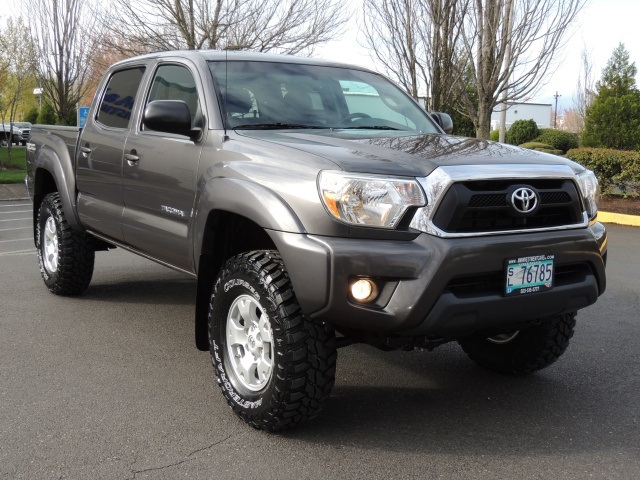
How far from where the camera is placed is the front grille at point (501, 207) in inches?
129

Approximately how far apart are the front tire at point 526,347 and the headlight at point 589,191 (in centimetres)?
64

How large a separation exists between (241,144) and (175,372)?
1506 millimetres

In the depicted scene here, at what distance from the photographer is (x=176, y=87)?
480cm

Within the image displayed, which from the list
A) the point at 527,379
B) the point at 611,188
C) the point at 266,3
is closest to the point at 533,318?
the point at 527,379

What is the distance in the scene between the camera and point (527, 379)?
4.52m

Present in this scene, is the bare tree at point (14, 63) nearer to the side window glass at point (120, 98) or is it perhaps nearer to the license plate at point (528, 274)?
the side window glass at point (120, 98)

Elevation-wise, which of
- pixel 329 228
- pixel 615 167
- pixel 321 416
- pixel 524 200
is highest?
pixel 615 167

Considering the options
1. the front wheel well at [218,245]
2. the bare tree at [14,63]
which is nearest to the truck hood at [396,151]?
the front wheel well at [218,245]

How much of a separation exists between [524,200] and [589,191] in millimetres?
649

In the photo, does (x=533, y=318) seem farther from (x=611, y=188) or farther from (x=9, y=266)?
(x=611, y=188)

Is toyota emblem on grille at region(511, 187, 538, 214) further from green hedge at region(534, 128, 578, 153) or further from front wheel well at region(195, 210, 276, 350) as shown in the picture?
green hedge at region(534, 128, 578, 153)

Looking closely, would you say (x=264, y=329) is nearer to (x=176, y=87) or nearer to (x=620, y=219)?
(x=176, y=87)

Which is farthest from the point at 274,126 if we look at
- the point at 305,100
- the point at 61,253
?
the point at 61,253

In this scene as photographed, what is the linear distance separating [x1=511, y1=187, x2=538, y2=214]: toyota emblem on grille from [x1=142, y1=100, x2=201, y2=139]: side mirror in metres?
1.80
